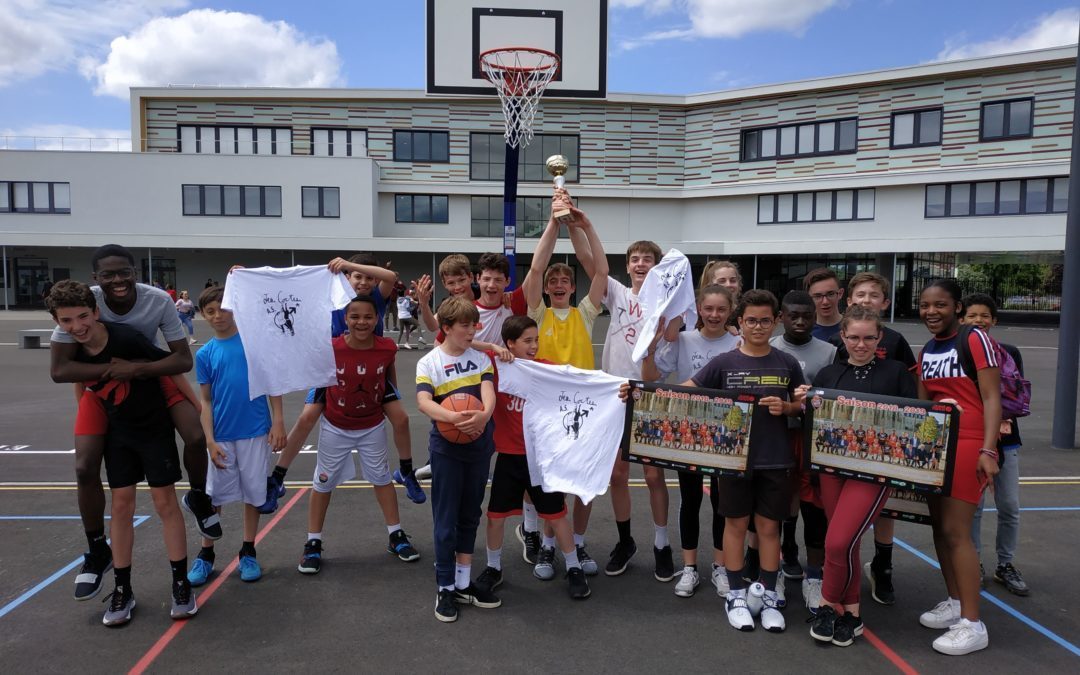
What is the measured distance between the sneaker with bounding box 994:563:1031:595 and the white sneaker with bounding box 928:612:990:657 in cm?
95

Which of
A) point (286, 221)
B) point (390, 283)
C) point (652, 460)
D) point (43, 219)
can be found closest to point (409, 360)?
point (390, 283)

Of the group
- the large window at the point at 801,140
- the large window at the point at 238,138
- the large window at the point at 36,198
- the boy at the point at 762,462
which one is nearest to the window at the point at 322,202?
the large window at the point at 238,138

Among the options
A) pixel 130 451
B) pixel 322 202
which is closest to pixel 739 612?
pixel 130 451

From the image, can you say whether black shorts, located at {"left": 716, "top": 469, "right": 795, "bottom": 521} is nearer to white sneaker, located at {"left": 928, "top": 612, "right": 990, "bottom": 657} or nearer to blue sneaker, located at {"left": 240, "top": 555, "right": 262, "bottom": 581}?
white sneaker, located at {"left": 928, "top": 612, "right": 990, "bottom": 657}

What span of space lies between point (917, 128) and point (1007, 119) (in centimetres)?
389

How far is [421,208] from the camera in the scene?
39.6 m

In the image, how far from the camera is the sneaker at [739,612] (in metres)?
4.20

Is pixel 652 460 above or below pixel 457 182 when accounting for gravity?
below

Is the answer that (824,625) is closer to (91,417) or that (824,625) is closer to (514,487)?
(514,487)

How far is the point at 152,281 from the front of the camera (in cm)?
3738

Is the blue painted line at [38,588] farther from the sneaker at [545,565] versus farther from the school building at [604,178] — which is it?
the school building at [604,178]

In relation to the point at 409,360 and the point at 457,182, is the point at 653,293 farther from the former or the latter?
the point at 457,182

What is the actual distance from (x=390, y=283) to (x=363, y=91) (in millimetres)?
36775

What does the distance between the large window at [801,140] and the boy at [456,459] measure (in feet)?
121
